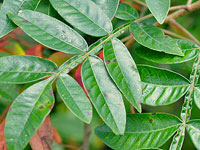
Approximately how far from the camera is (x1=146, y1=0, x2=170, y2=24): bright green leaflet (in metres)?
0.66

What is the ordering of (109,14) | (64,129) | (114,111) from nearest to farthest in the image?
(114,111)
(109,14)
(64,129)

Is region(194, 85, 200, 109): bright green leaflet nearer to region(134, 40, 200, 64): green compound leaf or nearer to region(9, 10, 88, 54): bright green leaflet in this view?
region(134, 40, 200, 64): green compound leaf

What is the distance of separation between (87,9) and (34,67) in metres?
0.19

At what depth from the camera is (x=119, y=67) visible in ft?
2.12

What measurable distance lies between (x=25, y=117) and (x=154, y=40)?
0.34m

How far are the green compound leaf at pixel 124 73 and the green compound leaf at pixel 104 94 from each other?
2 centimetres

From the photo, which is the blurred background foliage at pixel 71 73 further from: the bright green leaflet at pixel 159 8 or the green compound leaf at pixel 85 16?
the bright green leaflet at pixel 159 8

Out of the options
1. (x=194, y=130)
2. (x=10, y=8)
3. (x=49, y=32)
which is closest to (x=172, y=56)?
(x=194, y=130)

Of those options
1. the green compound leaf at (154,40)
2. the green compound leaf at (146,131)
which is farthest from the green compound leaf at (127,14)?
the green compound leaf at (146,131)

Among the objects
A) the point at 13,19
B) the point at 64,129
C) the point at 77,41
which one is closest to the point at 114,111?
the point at 77,41

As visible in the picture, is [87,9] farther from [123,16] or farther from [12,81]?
[12,81]

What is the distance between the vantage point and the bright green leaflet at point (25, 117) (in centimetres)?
56

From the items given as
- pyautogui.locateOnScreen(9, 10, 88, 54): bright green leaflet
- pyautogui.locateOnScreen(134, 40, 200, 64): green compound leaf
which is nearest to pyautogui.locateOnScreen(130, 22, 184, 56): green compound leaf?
pyautogui.locateOnScreen(134, 40, 200, 64): green compound leaf

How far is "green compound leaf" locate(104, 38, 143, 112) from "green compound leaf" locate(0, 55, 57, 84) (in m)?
0.13
